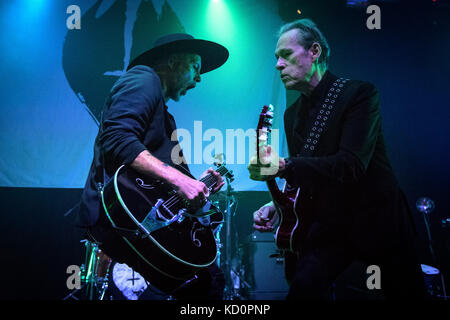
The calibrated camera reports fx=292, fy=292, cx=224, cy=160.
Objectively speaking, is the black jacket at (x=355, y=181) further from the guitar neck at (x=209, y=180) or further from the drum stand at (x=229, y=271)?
the drum stand at (x=229, y=271)

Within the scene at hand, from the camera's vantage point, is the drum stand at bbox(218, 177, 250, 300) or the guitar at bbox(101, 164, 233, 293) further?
the drum stand at bbox(218, 177, 250, 300)

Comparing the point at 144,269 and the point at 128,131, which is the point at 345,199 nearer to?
the point at 144,269

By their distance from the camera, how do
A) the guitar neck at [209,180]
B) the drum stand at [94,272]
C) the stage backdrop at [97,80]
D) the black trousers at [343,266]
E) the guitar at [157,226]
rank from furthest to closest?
the stage backdrop at [97,80] → the drum stand at [94,272] → the guitar neck at [209,180] → the guitar at [157,226] → the black trousers at [343,266]

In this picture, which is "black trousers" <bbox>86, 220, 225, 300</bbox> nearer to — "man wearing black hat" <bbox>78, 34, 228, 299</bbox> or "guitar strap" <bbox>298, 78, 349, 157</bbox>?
"man wearing black hat" <bbox>78, 34, 228, 299</bbox>

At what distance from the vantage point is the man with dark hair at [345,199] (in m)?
1.61

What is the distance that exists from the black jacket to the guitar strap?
0.03 meters

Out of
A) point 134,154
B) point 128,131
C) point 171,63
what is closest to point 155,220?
point 134,154

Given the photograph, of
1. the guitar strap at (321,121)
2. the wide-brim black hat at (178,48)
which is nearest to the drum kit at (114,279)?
the wide-brim black hat at (178,48)

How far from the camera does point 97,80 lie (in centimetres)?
470

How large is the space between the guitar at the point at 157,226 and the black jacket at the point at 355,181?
0.77m

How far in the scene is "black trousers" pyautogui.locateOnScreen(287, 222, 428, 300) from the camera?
1569mm

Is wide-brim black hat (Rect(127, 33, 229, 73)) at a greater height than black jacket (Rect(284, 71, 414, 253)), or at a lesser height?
greater

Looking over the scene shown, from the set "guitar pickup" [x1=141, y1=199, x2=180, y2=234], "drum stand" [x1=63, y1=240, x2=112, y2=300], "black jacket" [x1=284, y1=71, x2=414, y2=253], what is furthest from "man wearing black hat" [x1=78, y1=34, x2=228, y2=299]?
"drum stand" [x1=63, y1=240, x2=112, y2=300]

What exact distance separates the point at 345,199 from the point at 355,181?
0.15 metres
